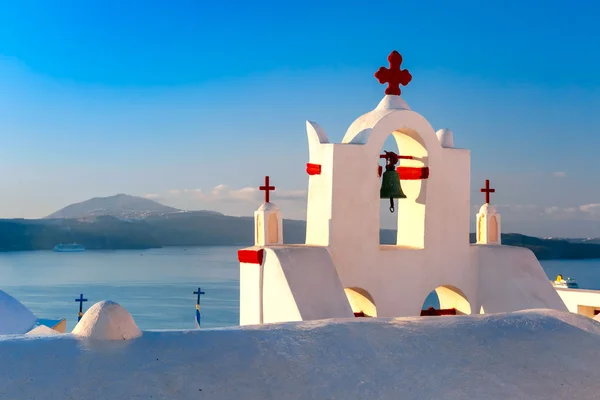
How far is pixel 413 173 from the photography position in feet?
24.9

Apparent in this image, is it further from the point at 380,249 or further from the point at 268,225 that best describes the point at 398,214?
the point at 268,225

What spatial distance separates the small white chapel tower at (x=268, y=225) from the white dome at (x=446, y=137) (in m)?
1.89

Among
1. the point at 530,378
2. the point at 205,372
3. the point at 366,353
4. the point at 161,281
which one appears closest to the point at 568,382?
the point at 530,378

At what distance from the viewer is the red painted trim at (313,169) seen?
7.19 metres

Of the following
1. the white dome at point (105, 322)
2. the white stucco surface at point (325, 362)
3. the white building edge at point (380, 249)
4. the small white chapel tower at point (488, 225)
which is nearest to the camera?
the white stucco surface at point (325, 362)

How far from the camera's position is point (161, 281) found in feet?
195

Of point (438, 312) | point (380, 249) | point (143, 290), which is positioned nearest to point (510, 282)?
point (438, 312)

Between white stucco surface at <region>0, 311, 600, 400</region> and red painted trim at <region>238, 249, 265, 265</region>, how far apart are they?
255cm

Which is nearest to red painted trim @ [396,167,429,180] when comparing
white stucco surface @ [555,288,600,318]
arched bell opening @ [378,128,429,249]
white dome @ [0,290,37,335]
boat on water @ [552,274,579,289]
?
arched bell opening @ [378,128,429,249]

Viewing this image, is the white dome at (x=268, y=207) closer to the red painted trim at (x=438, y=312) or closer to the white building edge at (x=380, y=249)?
the white building edge at (x=380, y=249)

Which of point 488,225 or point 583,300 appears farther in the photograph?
point 583,300

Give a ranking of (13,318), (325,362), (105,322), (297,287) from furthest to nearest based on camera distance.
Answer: (13,318)
(297,287)
(325,362)
(105,322)

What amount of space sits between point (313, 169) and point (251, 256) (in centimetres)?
104

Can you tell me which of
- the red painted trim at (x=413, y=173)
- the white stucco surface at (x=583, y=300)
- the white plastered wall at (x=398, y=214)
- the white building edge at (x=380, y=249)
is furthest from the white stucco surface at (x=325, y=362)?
the white stucco surface at (x=583, y=300)
